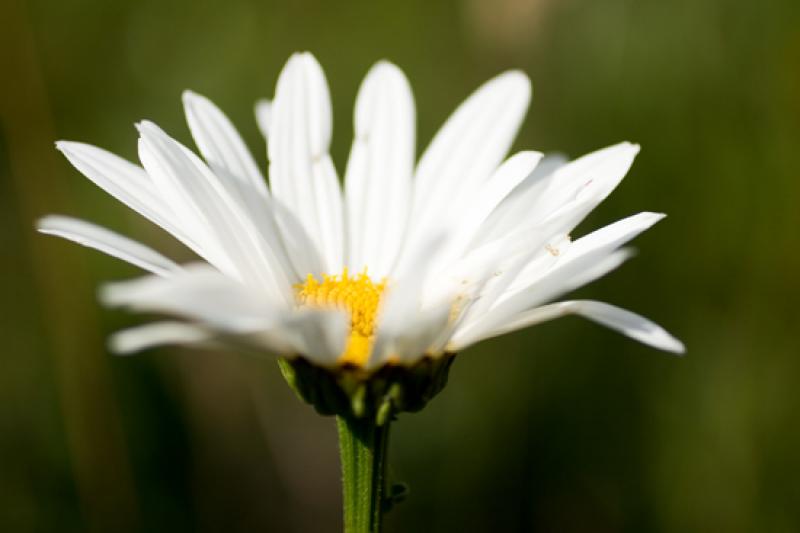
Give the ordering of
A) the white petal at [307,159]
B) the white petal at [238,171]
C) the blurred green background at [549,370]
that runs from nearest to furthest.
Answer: the white petal at [238,171], the white petal at [307,159], the blurred green background at [549,370]

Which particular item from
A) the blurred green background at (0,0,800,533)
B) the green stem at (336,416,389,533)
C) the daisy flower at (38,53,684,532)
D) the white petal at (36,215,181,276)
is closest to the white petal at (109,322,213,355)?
the daisy flower at (38,53,684,532)

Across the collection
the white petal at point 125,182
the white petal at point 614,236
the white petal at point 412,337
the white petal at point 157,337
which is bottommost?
the white petal at point 412,337

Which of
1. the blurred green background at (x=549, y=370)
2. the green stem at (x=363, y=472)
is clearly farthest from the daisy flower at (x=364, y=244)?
the blurred green background at (x=549, y=370)

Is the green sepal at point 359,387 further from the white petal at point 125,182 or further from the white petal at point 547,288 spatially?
the white petal at point 125,182

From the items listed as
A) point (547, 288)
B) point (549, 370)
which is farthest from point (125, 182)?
point (549, 370)

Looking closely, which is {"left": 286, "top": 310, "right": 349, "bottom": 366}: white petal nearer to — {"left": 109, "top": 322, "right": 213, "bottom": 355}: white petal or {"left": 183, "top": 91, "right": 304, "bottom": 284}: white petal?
{"left": 109, "top": 322, "right": 213, "bottom": 355}: white petal

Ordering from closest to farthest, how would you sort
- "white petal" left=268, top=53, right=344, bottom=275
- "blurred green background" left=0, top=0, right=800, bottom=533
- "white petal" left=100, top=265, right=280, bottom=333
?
1. "white petal" left=100, top=265, right=280, bottom=333
2. "white petal" left=268, top=53, right=344, bottom=275
3. "blurred green background" left=0, top=0, right=800, bottom=533

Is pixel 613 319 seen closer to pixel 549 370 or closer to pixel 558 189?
pixel 558 189
